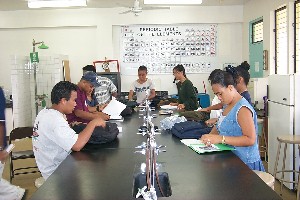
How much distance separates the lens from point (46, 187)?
1.73m

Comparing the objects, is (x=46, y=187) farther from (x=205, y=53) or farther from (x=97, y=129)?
(x=205, y=53)

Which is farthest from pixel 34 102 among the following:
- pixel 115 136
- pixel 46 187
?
pixel 46 187

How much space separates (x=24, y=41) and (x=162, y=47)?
9.99 ft

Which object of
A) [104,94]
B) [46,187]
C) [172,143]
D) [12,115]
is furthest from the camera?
[12,115]

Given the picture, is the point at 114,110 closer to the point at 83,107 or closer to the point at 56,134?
the point at 83,107

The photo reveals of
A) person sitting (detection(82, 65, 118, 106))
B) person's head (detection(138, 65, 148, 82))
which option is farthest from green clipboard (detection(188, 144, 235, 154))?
person's head (detection(138, 65, 148, 82))

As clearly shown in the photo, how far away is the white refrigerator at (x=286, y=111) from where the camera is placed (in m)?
3.80

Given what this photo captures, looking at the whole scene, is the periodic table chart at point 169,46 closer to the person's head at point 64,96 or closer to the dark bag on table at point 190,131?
the dark bag on table at point 190,131

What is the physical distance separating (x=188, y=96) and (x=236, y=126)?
232 centimetres

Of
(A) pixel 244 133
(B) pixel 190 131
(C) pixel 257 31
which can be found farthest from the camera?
(C) pixel 257 31

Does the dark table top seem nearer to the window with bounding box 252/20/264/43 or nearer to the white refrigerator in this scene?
the white refrigerator

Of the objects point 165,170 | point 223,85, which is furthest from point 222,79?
point 165,170

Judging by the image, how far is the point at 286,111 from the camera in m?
3.91

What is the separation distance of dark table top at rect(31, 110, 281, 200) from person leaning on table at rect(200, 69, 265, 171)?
10 centimetres
